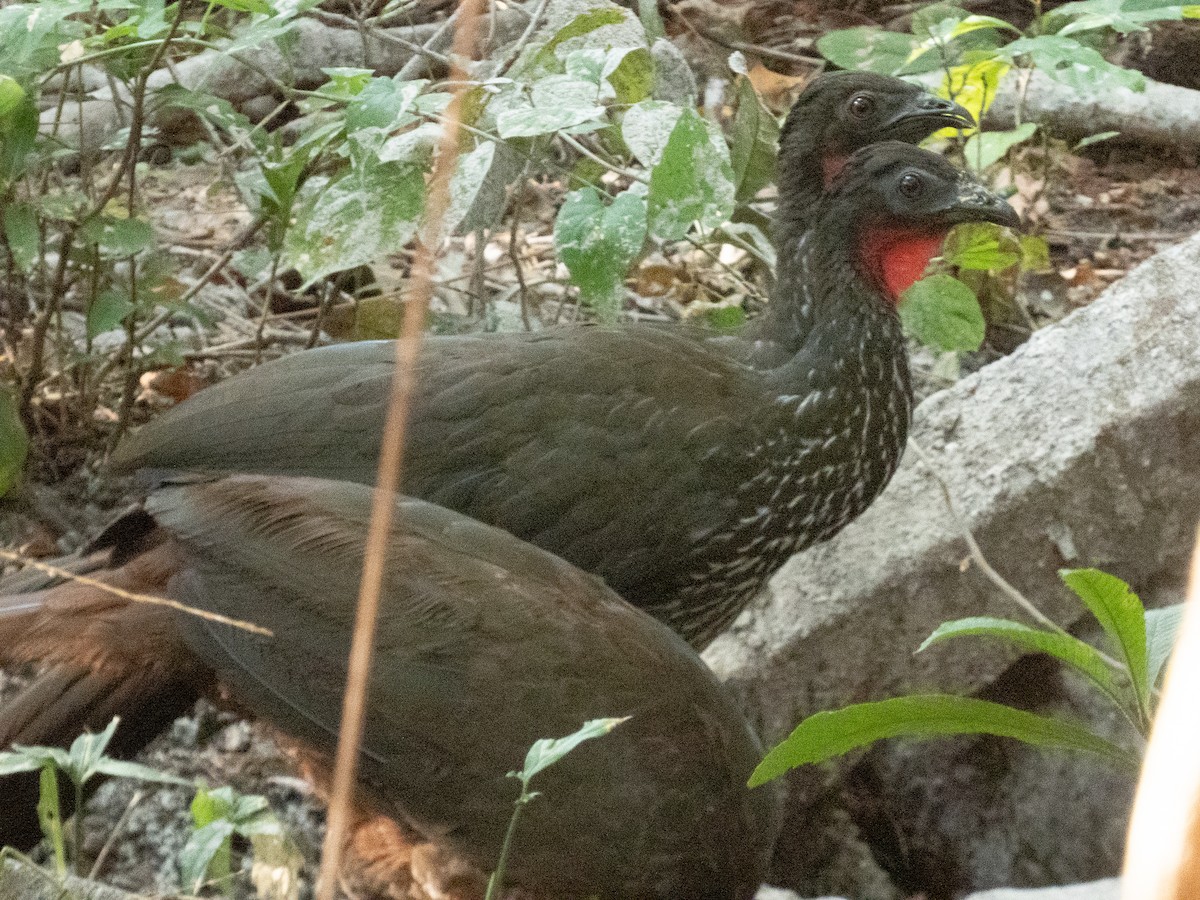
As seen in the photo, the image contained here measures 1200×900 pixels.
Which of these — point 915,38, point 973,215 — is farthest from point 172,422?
point 915,38

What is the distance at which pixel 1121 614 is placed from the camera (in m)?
1.30

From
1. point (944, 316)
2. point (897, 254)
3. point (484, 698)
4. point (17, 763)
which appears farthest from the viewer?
point (944, 316)

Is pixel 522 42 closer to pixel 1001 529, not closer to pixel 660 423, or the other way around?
pixel 660 423

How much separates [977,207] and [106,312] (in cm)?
154

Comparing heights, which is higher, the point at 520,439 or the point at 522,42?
the point at 522,42

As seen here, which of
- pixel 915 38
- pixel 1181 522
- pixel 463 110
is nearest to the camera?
pixel 463 110

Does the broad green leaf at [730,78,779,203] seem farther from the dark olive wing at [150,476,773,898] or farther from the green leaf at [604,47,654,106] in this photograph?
the dark olive wing at [150,476,773,898]

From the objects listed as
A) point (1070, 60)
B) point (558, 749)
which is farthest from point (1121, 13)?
point (558, 749)

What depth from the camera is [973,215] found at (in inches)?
91.3

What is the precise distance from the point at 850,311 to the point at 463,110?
737mm

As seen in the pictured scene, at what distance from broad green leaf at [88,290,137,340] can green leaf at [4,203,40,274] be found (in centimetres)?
15

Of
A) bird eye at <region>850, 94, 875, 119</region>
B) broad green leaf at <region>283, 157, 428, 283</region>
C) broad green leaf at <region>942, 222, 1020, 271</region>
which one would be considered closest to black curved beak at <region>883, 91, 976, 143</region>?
bird eye at <region>850, 94, 875, 119</region>

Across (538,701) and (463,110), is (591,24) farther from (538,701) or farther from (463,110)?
(538,701)

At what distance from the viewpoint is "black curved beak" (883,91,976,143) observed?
2445 mm
